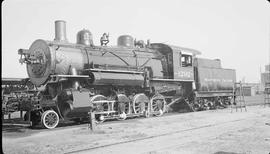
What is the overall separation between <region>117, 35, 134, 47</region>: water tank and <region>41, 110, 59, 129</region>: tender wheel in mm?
6215

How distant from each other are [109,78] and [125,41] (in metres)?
4.04

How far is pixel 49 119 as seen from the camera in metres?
10.8

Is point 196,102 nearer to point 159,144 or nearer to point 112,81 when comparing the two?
point 112,81

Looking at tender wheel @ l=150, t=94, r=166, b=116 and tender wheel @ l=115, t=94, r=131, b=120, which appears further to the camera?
tender wheel @ l=150, t=94, r=166, b=116

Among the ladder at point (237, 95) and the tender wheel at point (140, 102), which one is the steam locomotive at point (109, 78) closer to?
the tender wheel at point (140, 102)

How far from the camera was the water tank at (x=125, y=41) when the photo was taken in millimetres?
15758

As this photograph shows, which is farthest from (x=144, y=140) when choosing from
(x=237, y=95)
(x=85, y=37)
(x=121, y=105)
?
(x=237, y=95)

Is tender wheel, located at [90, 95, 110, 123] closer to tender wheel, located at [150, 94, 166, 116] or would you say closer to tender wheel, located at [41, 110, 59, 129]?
tender wheel, located at [41, 110, 59, 129]

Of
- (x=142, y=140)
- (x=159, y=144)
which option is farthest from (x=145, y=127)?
(x=159, y=144)

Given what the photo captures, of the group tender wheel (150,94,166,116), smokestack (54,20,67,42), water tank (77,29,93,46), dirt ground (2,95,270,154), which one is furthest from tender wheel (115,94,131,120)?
smokestack (54,20,67,42)

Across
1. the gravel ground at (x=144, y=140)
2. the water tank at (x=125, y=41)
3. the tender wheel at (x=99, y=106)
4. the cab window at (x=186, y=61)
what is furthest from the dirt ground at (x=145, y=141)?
the cab window at (x=186, y=61)

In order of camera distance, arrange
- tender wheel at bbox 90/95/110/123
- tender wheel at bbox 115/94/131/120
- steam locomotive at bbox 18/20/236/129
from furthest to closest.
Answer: tender wheel at bbox 115/94/131/120 < tender wheel at bbox 90/95/110/123 < steam locomotive at bbox 18/20/236/129

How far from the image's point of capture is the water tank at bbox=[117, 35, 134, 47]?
51.7 feet

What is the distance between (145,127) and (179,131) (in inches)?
60.6
